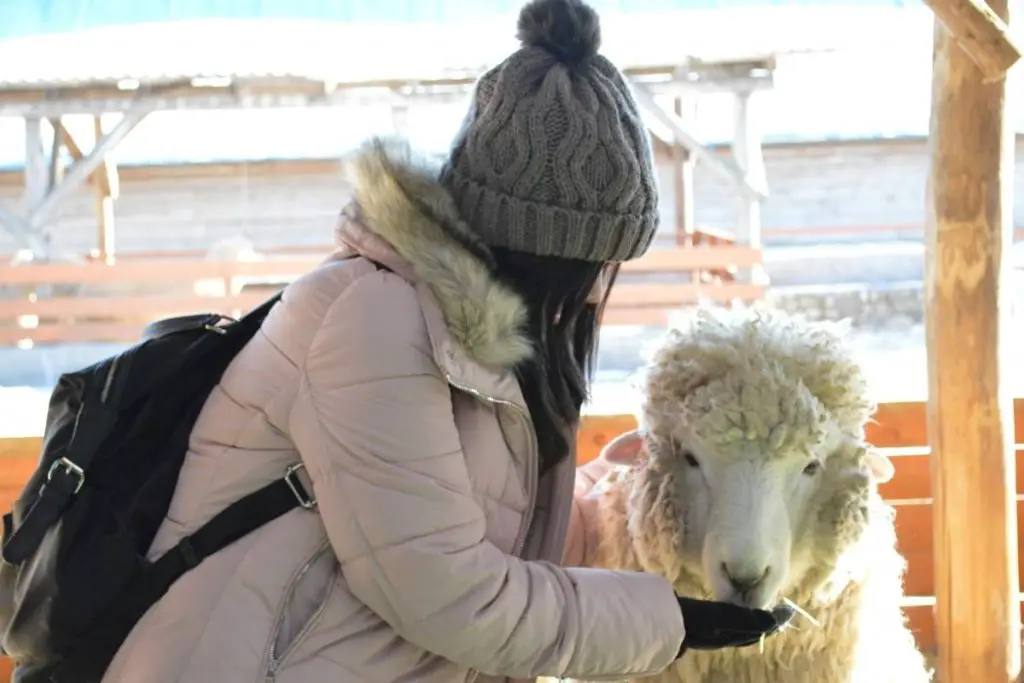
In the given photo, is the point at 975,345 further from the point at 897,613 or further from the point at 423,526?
the point at 423,526

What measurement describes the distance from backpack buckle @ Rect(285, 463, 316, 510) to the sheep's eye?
0.93m

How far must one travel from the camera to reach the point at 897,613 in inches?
84.3

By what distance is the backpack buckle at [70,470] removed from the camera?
1.30 m

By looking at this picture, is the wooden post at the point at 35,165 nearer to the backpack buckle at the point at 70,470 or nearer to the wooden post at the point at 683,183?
the wooden post at the point at 683,183

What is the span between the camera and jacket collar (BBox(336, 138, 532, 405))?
1.30 metres

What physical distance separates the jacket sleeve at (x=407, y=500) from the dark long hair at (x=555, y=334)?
179 millimetres

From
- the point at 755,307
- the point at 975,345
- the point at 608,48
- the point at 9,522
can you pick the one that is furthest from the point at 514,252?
the point at 608,48

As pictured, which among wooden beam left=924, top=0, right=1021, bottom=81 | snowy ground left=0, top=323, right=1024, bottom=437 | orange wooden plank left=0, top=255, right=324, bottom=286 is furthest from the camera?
orange wooden plank left=0, top=255, right=324, bottom=286

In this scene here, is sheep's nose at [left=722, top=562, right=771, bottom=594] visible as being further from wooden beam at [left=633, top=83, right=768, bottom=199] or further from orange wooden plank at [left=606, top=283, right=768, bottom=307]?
orange wooden plank at [left=606, top=283, right=768, bottom=307]

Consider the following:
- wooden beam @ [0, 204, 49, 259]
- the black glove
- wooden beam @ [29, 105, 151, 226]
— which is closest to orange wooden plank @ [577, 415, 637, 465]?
the black glove

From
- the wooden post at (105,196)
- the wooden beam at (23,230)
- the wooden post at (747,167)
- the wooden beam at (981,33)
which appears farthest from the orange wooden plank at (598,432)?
the wooden post at (105,196)

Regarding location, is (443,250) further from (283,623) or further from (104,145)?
(104,145)

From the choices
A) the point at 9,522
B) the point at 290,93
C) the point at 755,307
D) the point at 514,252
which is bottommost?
the point at 9,522

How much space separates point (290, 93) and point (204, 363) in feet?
20.9
